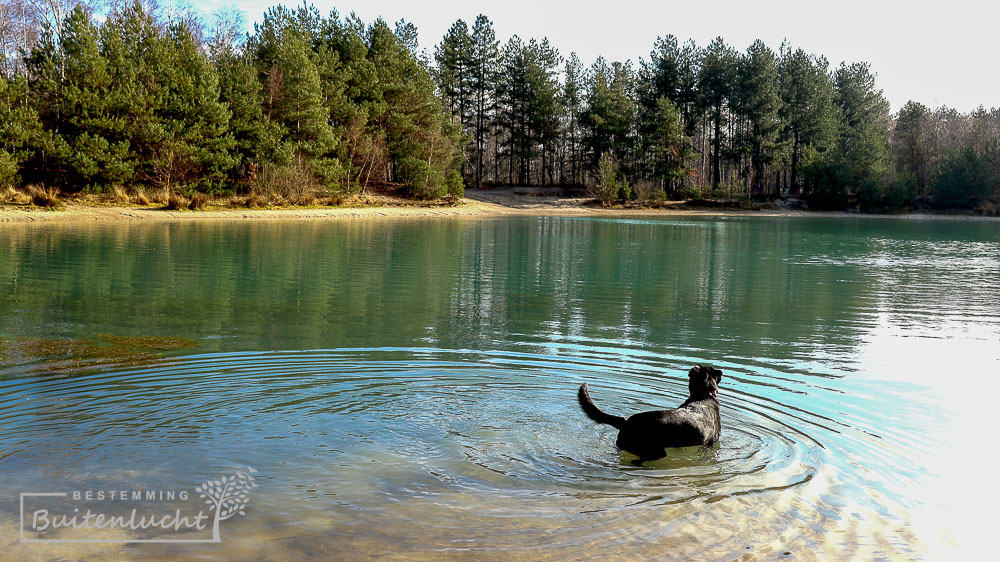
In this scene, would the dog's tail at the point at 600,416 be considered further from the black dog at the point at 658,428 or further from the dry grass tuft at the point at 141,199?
the dry grass tuft at the point at 141,199

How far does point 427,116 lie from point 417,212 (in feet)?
31.7

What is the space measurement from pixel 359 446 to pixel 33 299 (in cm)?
1019

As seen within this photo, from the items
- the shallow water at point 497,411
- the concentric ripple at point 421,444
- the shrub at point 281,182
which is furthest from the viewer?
the shrub at point 281,182

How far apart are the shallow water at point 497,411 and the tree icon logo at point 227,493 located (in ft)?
0.30

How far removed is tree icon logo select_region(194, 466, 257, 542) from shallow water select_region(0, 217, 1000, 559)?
9 cm

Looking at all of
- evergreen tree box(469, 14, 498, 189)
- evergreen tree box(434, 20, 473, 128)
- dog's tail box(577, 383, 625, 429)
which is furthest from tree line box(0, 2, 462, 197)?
dog's tail box(577, 383, 625, 429)

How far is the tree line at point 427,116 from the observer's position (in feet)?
135

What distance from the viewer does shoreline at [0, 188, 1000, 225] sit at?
37281mm

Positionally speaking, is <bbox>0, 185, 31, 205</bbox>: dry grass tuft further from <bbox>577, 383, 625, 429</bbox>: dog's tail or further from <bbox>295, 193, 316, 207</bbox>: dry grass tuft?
<bbox>577, 383, 625, 429</bbox>: dog's tail

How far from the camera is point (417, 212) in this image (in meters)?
55.6

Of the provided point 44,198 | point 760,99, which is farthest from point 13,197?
point 760,99

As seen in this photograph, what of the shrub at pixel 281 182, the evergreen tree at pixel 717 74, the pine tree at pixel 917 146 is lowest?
the shrub at pixel 281 182

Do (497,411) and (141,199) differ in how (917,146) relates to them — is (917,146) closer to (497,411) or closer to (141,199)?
(141,199)

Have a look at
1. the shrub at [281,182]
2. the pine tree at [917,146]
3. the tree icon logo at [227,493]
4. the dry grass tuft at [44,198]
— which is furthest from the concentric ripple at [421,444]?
the pine tree at [917,146]
